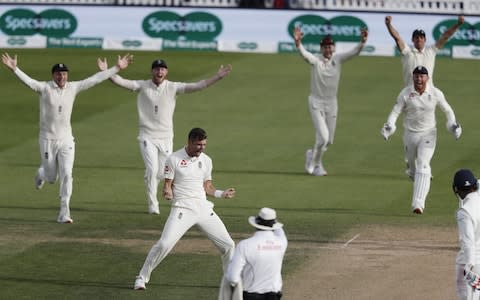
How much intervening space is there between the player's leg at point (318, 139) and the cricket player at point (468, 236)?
11.6 m

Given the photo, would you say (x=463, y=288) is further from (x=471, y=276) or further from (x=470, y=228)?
(x=470, y=228)

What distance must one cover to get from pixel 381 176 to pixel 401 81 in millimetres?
11037

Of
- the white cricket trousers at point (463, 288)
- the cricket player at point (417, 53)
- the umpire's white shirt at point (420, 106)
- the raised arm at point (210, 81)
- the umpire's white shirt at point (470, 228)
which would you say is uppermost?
the cricket player at point (417, 53)

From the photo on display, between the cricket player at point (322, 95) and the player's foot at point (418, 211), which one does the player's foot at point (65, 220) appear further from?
the cricket player at point (322, 95)

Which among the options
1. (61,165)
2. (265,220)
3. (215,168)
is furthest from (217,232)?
(215,168)

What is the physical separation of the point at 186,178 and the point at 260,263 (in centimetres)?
369

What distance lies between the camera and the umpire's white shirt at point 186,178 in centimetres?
1752

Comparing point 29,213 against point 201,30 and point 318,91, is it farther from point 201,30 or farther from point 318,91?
point 201,30

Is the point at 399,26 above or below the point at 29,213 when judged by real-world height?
above

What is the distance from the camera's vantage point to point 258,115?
111 ft

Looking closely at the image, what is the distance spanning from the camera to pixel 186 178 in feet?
57.5

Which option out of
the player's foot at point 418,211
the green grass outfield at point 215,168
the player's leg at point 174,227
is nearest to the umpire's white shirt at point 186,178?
the player's leg at point 174,227

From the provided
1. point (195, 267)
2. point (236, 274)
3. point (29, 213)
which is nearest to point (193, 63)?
point (29, 213)

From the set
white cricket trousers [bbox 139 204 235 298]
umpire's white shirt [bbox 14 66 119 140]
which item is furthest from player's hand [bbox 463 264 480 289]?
umpire's white shirt [bbox 14 66 119 140]
